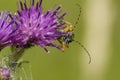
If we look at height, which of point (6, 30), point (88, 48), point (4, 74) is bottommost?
point (4, 74)

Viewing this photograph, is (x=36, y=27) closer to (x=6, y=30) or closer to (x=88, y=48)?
(x=6, y=30)

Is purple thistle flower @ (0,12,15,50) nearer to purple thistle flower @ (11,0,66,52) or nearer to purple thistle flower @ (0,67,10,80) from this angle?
purple thistle flower @ (11,0,66,52)

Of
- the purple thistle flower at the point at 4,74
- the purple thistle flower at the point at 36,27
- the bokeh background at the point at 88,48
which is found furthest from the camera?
the bokeh background at the point at 88,48

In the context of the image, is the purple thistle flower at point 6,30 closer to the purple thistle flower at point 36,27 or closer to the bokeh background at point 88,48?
the purple thistle flower at point 36,27

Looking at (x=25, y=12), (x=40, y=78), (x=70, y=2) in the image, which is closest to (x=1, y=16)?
(x=25, y=12)

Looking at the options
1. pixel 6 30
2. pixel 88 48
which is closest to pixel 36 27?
pixel 6 30

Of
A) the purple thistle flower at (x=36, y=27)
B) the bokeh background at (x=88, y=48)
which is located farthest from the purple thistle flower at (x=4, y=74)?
the bokeh background at (x=88, y=48)
